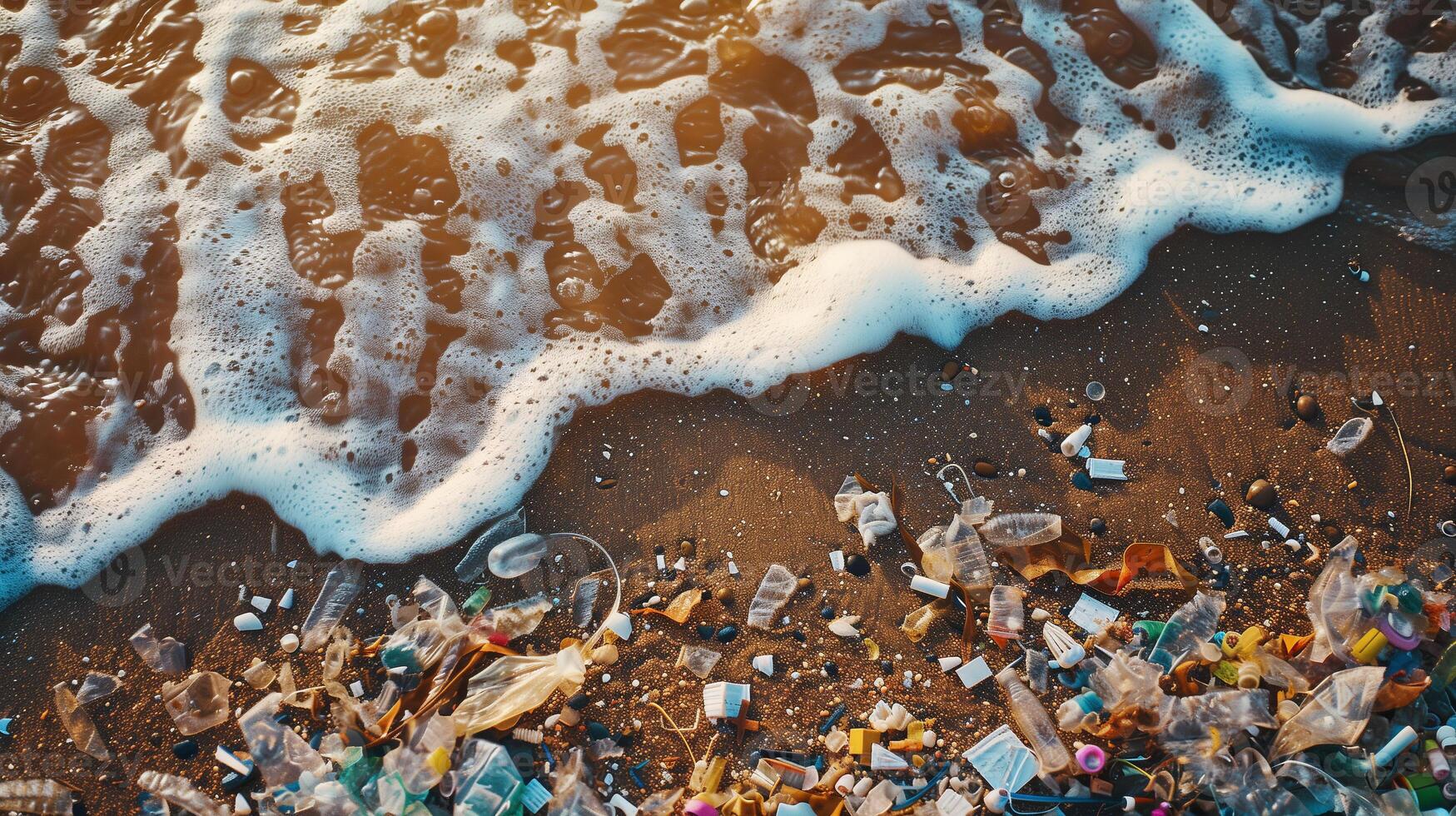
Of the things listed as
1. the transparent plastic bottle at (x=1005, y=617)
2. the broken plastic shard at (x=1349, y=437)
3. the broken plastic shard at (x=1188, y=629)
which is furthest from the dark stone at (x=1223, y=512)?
the transparent plastic bottle at (x=1005, y=617)

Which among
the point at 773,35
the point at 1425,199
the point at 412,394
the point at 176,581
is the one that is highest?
the point at 773,35

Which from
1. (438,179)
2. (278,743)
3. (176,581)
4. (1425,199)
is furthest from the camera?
(438,179)

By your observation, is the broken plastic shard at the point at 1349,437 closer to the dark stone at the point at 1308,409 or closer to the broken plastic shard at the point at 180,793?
the dark stone at the point at 1308,409

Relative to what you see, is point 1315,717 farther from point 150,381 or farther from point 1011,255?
point 150,381

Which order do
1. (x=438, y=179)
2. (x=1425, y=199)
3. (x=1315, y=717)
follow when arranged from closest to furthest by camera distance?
(x=1315, y=717), (x=1425, y=199), (x=438, y=179)

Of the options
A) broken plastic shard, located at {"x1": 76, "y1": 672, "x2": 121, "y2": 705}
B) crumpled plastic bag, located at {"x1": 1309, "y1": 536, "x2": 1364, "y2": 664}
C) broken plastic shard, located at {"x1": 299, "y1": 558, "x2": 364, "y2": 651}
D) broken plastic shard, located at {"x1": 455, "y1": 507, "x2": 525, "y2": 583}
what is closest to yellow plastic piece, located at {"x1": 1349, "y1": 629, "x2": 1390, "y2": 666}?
crumpled plastic bag, located at {"x1": 1309, "y1": 536, "x2": 1364, "y2": 664}

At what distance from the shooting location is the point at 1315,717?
2418 mm

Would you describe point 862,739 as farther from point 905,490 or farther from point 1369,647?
point 1369,647

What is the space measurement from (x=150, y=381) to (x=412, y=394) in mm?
1013

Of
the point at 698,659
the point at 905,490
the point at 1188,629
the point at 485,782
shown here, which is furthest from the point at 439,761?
the point at 1188,629

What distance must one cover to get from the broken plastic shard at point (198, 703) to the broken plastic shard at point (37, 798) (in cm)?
40

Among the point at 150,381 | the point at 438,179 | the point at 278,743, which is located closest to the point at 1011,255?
the point at 438,179

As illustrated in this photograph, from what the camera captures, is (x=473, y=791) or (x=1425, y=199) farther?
(x=1425, y=199)

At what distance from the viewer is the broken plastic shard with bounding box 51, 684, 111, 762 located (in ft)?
8.61
